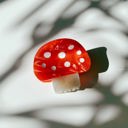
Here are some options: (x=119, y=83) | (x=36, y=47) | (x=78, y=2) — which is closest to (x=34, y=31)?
(x=36, y=47)

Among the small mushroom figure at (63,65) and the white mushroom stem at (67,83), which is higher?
the small mushroom figure at (63,65)

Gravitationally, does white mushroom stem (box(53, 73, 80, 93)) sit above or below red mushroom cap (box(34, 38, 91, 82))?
below

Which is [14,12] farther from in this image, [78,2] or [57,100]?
[57,100]

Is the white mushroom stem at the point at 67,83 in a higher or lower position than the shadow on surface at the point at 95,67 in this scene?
lower
